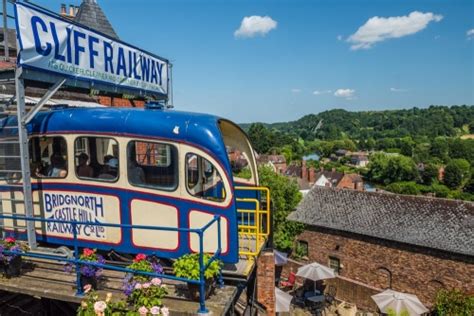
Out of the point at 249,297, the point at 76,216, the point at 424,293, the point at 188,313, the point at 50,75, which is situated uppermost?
the point at 50,75

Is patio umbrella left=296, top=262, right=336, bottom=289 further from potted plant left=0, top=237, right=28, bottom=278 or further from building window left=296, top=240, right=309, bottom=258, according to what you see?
potted plant left=0, top=237, right=28, bottom=278

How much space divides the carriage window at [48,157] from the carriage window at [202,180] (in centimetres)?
255

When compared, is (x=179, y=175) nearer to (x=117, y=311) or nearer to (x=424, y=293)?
(x=117, y=311)

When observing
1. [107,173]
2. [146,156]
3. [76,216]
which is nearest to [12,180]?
[76,216]

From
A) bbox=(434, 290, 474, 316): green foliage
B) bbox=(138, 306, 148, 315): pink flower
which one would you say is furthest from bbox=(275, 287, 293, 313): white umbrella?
bbox=(138, 306, 148, 315): pink flower

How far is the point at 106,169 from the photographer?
681 cm

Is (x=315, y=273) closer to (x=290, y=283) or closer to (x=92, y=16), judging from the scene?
(x=290, y=283)

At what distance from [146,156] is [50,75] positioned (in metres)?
2.19

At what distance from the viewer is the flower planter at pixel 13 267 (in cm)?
619

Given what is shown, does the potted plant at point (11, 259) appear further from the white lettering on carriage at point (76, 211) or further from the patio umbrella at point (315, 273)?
the patio umbrella at point (315, 273)

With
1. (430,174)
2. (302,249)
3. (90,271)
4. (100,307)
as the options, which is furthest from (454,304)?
(430,174)

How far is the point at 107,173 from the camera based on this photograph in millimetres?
6801

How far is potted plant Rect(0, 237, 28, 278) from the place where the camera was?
612cm

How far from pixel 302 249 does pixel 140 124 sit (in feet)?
75.6
